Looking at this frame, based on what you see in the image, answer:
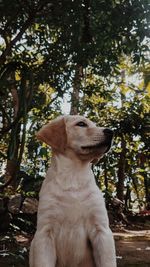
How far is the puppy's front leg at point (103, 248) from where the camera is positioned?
83.6 inches

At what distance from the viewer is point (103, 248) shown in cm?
212

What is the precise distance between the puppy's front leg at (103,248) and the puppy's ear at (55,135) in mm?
548

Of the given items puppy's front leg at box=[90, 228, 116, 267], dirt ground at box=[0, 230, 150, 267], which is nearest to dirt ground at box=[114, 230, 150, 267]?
dirt ground at box=[0, 230, 150, 267]

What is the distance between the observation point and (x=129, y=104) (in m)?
12.1

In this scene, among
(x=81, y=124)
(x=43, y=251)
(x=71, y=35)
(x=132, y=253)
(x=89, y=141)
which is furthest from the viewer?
(x=71, y=35)

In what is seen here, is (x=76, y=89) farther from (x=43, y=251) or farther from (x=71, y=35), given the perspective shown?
(x=43, y=251)

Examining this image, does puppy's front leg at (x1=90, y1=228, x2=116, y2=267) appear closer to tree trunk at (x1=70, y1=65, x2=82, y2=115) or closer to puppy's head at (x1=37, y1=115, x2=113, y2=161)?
puppy's head at (x1=37, y1=115, x2=113, y2=161)

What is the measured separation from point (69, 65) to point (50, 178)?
5351 millimetres

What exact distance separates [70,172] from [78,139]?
24cm

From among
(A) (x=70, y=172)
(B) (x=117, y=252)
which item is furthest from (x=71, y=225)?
(B) (x=117, y=252)

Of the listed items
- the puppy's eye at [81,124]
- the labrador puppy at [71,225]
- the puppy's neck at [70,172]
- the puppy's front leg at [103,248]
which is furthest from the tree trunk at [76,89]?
the puppy's front leg at [103,248]

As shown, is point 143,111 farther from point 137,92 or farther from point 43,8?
point 43,8

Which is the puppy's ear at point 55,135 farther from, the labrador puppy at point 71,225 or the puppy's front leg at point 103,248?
the puppy's front leg at point 103,248

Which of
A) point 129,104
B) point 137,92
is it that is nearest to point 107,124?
point 129,104
